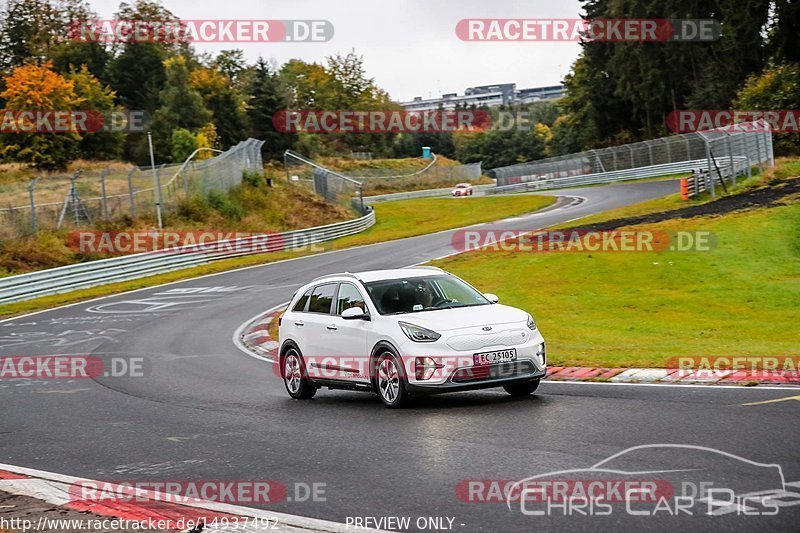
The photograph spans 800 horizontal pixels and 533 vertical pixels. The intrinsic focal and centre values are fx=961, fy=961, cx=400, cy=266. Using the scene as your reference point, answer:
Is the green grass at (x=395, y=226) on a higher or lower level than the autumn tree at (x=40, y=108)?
lower

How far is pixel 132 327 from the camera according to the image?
24.1 meters

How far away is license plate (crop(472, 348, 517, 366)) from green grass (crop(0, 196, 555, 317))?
2215 centimetres

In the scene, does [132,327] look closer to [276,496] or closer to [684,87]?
[276,496]

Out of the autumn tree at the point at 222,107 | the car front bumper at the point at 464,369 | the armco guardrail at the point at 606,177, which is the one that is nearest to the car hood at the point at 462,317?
the car front bumper at the point at 464,369

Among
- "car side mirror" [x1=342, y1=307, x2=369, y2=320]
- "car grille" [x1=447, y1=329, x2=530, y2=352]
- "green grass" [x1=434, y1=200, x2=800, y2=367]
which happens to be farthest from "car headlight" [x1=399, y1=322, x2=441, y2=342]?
"green grass" [x1=434, y1=200, x2=800, y2=367]

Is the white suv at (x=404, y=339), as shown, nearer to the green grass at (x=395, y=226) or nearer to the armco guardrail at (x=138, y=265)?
the green grass at (x=395, y=226)

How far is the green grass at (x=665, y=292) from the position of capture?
15414mm

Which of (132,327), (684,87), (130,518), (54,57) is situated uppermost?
(54,57)

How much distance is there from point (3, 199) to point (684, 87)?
61.3 metres

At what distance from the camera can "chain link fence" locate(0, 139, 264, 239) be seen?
37.7 m

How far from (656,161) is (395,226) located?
2234cm

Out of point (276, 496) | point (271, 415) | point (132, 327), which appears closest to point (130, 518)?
point (276, 496)

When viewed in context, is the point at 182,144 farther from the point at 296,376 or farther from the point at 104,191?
the point at 296,376

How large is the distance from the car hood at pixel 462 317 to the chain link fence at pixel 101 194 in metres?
26.1
